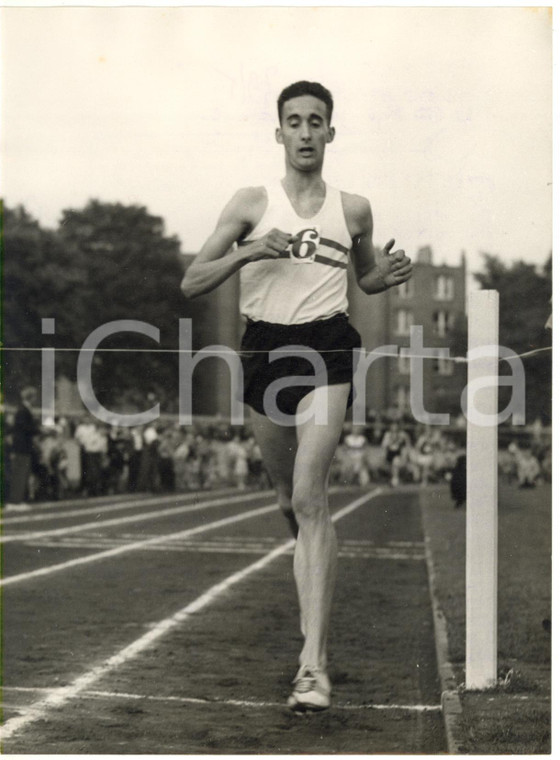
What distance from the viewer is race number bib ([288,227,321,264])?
485cm

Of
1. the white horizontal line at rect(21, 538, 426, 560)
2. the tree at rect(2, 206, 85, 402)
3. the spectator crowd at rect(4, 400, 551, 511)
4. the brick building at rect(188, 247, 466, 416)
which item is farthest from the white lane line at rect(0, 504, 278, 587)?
the tree at rect(2, 206, 85, 402)

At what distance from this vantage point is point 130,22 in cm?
602

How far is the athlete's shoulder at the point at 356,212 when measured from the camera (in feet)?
16.2

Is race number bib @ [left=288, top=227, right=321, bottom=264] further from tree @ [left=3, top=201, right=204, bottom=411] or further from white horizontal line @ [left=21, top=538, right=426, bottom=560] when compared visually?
white horizontal line @ [left=21, top=538, right=426, bottom=560]

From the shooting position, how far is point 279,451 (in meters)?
5.12

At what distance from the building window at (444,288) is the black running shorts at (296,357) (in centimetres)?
152

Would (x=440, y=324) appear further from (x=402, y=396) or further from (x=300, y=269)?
(x=402, y=396)

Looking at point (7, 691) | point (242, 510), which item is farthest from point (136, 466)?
point (7, 691)

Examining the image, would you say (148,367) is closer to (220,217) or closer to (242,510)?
(220,217)

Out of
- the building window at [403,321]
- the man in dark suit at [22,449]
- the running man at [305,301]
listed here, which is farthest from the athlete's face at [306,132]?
the man in dark suit at [22,449]

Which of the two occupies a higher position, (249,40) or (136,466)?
(249,40)

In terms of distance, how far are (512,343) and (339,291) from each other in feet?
87.5

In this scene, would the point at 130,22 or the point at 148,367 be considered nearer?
the point at 130,22

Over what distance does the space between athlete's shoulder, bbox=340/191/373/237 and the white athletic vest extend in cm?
2
